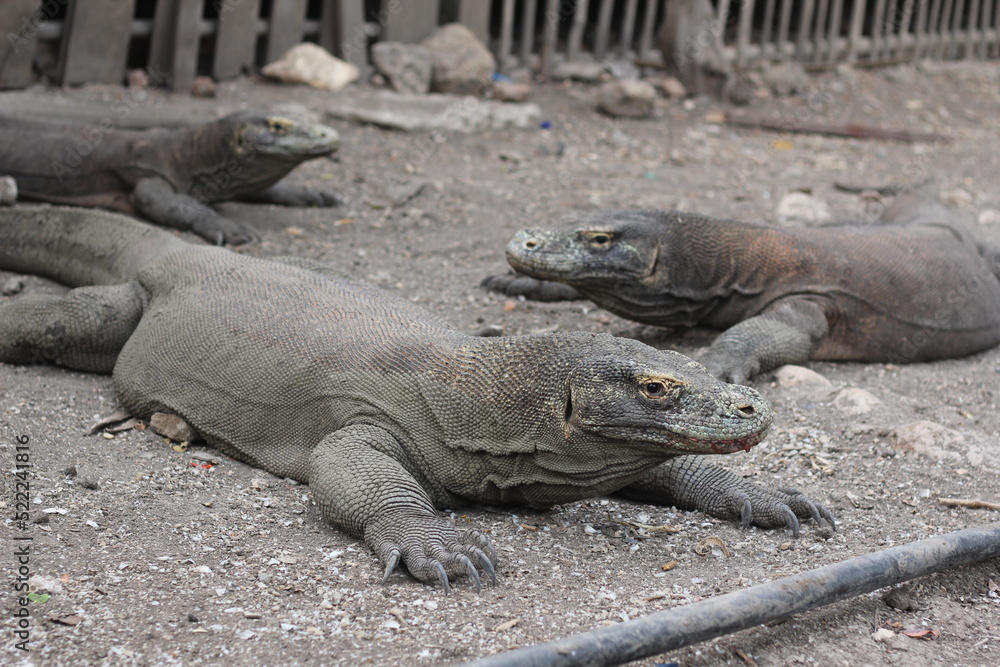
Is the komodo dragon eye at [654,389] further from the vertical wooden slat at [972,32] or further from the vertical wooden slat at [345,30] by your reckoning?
the vertical wooden slat at [972,32]

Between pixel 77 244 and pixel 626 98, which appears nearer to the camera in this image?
pixel 77 244

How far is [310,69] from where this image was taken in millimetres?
10156

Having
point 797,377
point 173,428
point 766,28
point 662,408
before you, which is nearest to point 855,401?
point 797,377

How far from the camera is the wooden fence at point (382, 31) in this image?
911 cm

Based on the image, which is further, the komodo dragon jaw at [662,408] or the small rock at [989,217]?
the small rock at [989,217]

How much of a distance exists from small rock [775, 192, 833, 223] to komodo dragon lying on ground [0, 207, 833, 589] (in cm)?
479

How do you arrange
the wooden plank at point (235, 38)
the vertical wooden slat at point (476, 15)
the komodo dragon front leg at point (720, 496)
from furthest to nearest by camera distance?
the vertical wooden slat at point (476, 15) < the wooden plank at point (235, 38) < the komodo dragon front leg at point (720, 496)

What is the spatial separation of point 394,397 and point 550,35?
337 inches

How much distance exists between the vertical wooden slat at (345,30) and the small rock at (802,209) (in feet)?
13.9

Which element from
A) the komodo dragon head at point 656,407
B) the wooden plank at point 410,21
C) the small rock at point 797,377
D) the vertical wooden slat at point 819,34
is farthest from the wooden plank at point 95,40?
the vertical wooden slat at point 819,34

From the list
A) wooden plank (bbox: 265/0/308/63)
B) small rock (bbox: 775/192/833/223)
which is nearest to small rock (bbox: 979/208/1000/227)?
small rock (bbox: 775/192/833/223)

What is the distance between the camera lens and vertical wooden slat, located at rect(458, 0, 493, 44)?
11.2 m

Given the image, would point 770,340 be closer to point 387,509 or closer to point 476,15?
point 387,509

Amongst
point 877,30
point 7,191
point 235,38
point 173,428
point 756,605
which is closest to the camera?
point 756,605
